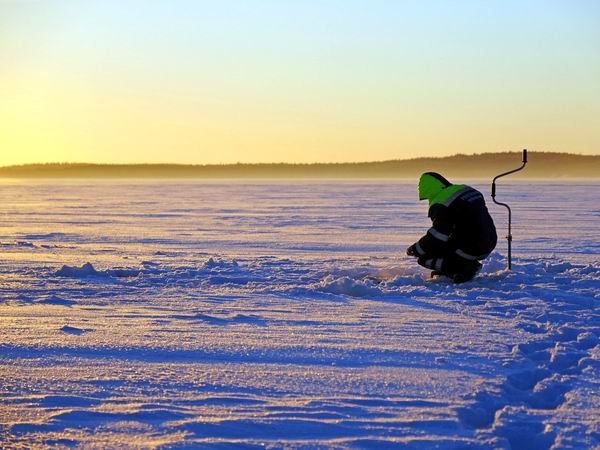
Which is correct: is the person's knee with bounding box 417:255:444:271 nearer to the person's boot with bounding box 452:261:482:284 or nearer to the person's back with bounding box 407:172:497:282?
the person's back with bounding box 407:172:497:282

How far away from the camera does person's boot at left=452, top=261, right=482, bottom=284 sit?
872cm

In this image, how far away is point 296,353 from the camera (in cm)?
548

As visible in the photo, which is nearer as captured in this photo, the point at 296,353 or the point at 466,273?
the point at 296,353

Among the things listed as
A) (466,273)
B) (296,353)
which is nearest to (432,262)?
(466,273)

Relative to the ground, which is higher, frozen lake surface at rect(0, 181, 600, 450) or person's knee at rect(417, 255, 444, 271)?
person's knee at rect(417, 255, 444, 271)

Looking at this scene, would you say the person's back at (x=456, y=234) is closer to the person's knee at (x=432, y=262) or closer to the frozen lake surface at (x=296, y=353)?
the person's knee at (x=432, y=262)

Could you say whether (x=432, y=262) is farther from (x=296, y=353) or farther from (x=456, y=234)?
(x=296, y=353)

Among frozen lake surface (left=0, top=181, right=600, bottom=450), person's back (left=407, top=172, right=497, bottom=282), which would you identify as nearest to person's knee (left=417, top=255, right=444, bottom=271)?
person's back (left=407, top=172, right=497, bottom=282)

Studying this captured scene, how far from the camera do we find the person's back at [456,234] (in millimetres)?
8547

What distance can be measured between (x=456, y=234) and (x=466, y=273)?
0.48m

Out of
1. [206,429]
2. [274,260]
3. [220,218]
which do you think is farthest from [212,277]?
[220,218]

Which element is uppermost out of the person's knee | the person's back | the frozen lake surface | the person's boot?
the person's back

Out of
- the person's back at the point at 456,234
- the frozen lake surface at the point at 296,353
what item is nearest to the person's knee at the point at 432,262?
the person's back at the point at 456,234

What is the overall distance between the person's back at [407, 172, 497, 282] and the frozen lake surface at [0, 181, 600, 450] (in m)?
0.28
